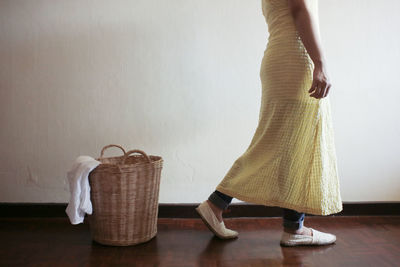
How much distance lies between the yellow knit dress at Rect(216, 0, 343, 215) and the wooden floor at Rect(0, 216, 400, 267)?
0.73 ft

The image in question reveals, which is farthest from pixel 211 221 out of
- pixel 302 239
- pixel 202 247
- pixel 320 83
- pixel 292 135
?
pixel 320 83

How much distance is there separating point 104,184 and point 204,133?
63 centimetres

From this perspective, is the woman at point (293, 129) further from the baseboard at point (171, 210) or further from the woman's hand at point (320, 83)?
the baseboard at point (171, 210)

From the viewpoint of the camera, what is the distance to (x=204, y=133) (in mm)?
1972

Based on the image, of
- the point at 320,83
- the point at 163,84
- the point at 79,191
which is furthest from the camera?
the point at 163,84

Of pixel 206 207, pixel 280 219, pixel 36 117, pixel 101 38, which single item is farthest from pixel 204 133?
pixel 36 117

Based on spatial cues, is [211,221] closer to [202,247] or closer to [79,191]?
[202,247]

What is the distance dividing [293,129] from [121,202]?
779 mm

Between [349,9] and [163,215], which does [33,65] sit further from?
[349,9]

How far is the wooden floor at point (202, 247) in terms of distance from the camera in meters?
1.42

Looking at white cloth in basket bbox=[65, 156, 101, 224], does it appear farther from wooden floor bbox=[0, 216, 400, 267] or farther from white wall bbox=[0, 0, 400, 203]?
white wall bbox=[0, 0, 400, 203]

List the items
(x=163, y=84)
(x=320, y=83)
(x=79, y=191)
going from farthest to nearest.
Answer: (x=163, y=84) < (x=79, y=191) < (x=320, y=83)

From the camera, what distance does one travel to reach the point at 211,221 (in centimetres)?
162

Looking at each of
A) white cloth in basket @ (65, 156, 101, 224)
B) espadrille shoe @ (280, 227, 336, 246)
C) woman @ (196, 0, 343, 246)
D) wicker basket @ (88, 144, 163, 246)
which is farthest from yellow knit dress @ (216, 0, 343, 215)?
white cloth in basket @ (65, 156, 101, 224)
